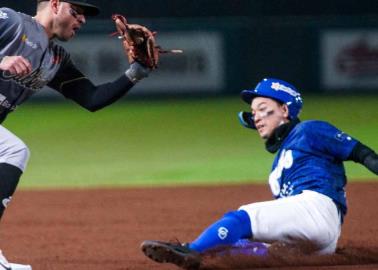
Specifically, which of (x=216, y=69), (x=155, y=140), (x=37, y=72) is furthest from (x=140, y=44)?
Result: (x=216, y=69)

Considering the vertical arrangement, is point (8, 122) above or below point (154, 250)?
below

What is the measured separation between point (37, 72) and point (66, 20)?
1.18 ft

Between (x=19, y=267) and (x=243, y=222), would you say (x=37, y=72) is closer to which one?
(x=19, y=267)

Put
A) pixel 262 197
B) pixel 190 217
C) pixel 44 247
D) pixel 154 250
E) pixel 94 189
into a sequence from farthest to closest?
pixel 94 189, pixel 262 197, pixel 190 217, pixel 44 247, pixel 154 250

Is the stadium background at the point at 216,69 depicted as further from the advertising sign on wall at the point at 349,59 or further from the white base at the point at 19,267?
the white base at the point at 19,267

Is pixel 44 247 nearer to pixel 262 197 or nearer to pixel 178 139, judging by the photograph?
pixel 262 197

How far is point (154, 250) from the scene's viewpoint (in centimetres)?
562

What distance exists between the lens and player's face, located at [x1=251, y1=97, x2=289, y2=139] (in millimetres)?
6301

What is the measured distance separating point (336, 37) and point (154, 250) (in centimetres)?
A: 1338

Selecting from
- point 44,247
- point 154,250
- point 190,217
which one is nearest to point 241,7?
point 190,217

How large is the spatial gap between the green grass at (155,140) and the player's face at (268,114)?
3958mm

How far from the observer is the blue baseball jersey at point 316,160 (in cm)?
609

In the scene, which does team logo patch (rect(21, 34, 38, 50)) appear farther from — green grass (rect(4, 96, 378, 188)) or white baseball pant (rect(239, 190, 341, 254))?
green grass (rect(4, 96, 378, 188))

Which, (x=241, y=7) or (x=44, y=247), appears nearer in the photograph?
(x=44, y=247)
